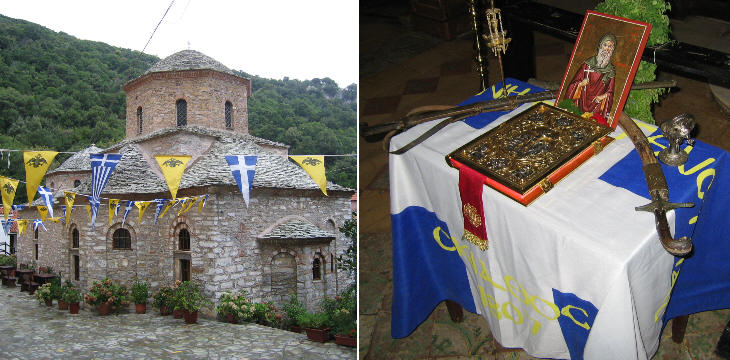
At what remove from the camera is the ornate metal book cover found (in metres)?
1.40

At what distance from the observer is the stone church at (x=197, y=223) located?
6340 mm

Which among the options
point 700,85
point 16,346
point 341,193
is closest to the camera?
point 700,85

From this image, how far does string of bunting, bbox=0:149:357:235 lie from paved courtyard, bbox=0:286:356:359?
1.12 m

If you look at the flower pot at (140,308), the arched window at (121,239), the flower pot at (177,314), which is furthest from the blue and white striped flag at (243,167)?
the arched window at (121,239)

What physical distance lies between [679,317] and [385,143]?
50.6 inches

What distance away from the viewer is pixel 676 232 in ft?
4.23

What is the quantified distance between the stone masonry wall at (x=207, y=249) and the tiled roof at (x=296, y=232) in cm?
12

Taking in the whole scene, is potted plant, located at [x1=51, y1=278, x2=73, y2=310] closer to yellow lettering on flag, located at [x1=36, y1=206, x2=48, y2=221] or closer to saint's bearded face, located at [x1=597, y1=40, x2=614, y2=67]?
yellow lettering on flag, located at [x1=36, y1=206, x2=48, y2=221]

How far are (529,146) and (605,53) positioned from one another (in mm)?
418

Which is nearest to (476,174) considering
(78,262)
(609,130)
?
(609,130)

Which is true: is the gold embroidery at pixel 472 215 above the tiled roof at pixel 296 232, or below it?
above

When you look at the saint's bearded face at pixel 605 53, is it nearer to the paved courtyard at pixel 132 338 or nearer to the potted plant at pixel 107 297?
the paved courtyard at pixel 132 338

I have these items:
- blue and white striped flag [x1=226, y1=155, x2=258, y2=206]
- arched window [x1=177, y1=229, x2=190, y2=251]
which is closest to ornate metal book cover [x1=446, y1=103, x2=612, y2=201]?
blue and white striped flag [x1=226, y1=155, x2=258, y2=206]

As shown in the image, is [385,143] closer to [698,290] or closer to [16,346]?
[698,290]
